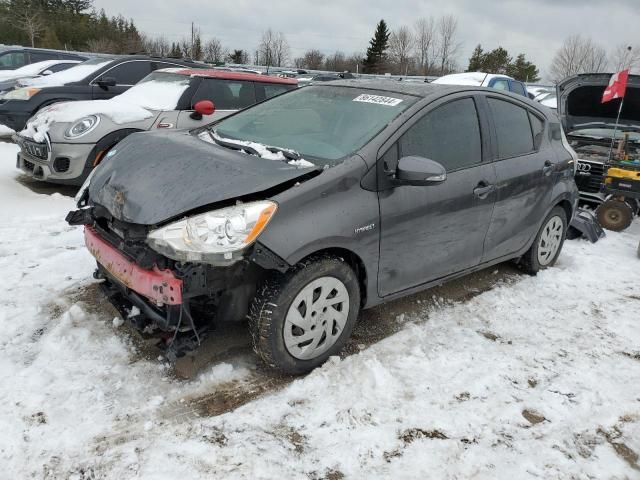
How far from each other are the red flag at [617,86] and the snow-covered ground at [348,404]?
4713mm

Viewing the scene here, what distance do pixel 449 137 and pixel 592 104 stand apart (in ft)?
21.3

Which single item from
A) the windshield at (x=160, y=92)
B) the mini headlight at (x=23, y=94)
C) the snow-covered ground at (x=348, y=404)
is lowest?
the snow-covered ground at (x=348, y=404)

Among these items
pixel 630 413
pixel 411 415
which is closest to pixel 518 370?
pixel 630 413

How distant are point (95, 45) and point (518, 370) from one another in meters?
55.3

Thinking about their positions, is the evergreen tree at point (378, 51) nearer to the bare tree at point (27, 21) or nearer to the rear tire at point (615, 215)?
the bare tree at point (27, 21)

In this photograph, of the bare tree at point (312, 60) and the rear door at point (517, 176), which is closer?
the rear door at point (517, 176)

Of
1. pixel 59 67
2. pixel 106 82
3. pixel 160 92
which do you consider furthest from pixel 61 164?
pixel 59 67

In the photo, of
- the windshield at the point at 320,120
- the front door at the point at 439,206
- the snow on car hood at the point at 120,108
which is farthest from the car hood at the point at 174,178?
the snow on car hood at the point at 120,108

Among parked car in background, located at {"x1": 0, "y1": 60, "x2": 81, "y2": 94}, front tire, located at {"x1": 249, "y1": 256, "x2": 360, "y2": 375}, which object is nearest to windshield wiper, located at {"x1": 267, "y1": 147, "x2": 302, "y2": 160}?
front tire, located at {"x1": 249, "y1": 256, "x2": 360, "y2": 375}

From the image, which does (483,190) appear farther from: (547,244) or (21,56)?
(21,56)

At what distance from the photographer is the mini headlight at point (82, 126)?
591cm

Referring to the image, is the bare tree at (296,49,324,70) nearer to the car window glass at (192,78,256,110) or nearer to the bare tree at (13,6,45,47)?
the bare tree at (13,6,45,47)

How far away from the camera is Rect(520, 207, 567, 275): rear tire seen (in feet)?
15.3

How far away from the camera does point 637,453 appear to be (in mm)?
2553
